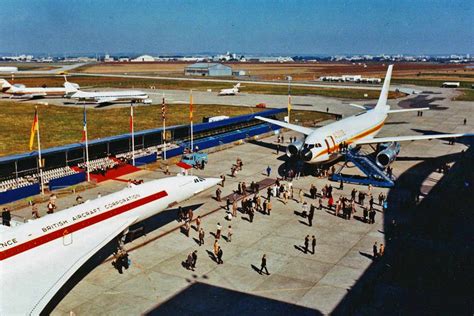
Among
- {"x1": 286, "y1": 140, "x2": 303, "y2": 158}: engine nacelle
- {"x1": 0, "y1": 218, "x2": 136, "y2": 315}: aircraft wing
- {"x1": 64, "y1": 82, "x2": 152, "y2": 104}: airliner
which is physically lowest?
{"x1": 0, "y1": 218, "x2": 136, "y2": 315}: aircraft wing

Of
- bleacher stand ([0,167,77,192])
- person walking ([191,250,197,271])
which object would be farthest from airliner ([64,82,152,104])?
person walking ([191,250,197,271])

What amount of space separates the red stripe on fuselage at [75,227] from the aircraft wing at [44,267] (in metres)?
0.19

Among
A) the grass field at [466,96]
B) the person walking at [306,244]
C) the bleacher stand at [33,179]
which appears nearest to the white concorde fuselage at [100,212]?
the person walking at [306,244]

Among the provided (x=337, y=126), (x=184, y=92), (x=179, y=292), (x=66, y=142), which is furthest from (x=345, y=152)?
(x=184, y=92)

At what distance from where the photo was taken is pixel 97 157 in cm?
5603

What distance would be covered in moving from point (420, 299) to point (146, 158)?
1552 inches

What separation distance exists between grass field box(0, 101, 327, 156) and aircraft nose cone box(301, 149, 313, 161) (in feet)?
123

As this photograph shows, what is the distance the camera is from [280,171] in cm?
5466

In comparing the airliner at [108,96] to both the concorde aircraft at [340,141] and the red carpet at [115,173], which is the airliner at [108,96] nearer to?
the red carpet at [115,173]

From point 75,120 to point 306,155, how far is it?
5590 centimetres

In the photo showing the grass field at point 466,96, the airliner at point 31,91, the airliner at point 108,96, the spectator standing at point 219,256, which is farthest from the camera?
the grass field at point 466,96

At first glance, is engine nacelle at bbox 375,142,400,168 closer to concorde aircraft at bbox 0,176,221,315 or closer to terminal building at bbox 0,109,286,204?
terminal building at bbox 0,109,286,204

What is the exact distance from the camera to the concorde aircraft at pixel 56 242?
2278cm

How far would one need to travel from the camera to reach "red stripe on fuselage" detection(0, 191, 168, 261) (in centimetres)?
2455
